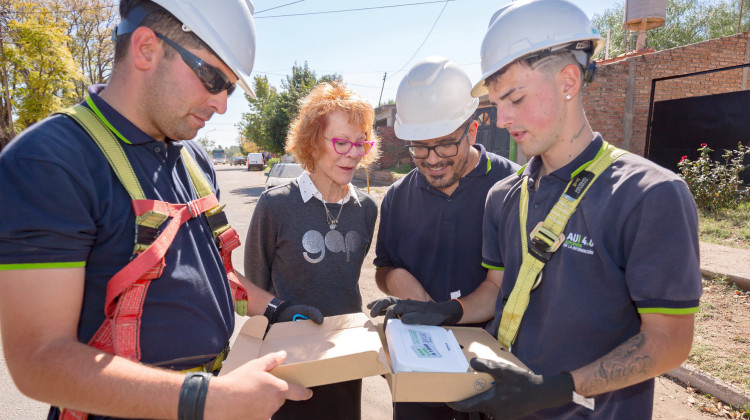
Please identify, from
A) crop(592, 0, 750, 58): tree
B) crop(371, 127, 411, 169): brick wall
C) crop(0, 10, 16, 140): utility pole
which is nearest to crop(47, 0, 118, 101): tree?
crop(0, 10, 16, 140): utility pole

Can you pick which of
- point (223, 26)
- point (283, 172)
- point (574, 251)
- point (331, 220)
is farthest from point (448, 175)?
point (283, 172)

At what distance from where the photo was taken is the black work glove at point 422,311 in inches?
72.8

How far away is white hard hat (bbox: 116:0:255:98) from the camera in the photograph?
1.42 m

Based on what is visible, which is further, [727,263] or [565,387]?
[727,263]

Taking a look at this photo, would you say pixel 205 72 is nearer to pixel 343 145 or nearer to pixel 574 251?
pixel 343 145

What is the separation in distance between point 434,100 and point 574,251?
4.82ft

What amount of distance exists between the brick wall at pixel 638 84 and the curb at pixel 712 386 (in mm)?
9596

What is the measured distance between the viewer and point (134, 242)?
1.30m

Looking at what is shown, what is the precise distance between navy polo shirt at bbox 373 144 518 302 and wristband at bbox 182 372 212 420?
5.57 ft

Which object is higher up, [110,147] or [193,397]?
[110,147]

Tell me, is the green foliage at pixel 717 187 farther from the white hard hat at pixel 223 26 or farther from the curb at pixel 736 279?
the white hard hat at pixel 223 26

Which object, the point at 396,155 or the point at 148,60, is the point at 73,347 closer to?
the point at 148,60

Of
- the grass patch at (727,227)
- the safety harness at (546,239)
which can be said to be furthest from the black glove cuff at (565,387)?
the grass patch at (727,227)

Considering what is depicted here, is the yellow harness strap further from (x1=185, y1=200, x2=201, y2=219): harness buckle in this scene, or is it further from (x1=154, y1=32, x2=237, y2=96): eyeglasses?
(x1=154, y1=32, x2=237, y2=96): eyeglasses
